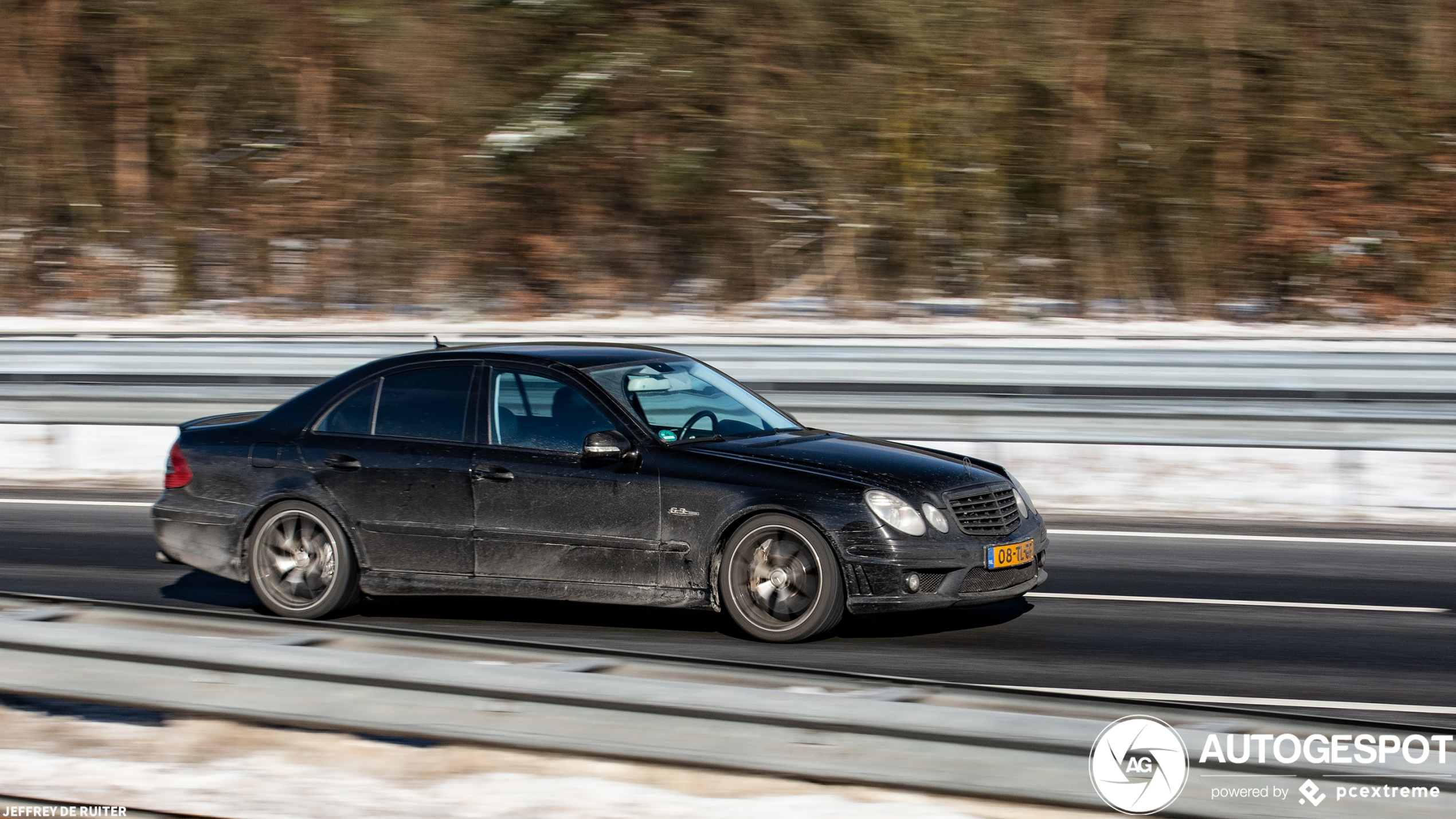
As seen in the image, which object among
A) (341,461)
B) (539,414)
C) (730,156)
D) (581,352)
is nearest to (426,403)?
(341,461)

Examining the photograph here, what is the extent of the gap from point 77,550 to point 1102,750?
794 cm

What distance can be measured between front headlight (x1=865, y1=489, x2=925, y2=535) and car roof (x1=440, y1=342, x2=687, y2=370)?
1.69 m

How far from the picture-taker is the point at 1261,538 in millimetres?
10594

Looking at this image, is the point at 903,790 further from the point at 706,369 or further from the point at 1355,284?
the point at 1355,284

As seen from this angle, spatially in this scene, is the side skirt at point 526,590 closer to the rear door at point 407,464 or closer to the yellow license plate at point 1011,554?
the rear door at point 407,464

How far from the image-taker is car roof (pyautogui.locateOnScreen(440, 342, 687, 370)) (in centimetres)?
796

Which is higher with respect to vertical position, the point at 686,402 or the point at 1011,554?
the point at 686,402

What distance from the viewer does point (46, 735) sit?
19.6 ft

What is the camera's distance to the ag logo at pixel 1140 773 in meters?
4.14

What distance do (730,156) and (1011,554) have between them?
1228cm

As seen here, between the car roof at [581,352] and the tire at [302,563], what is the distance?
115cm

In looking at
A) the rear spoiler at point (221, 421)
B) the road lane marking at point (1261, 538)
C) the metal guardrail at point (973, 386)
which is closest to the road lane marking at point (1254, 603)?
the road lane marking at point (1261, 538)

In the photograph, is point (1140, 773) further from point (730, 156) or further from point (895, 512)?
point (730, 156)

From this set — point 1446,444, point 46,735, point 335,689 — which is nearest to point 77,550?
point 46,735
